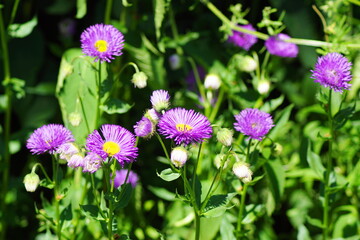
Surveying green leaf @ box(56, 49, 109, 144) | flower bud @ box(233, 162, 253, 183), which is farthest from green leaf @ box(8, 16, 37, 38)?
flower bud @ box(233, 162, 253, 183)

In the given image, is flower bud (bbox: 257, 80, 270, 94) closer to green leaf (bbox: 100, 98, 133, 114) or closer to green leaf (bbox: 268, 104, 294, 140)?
green leaf (bbox: 268, 104, 294, 140)

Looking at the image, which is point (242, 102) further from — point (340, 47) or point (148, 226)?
point (148, 226)

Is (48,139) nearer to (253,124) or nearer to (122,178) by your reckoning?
(253,124)

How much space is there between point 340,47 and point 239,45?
29 centimetres

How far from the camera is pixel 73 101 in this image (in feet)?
4.35

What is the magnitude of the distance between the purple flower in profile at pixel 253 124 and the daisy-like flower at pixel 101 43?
253mm

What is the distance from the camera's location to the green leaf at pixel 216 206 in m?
0.98

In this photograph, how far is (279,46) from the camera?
4.43 feet

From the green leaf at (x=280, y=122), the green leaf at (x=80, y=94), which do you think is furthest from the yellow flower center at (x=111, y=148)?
the green leaf at (x=280, y=122)

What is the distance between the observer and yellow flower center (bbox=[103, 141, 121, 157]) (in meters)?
0.89

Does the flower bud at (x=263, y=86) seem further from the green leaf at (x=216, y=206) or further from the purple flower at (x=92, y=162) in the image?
the purple flower at (x=92, y=162)

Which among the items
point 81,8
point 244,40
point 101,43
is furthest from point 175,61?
point 101,43

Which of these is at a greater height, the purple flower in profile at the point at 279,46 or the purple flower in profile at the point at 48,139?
the purple flower in profile at the point at 279,46

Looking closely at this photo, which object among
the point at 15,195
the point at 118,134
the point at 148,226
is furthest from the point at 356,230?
the point at 15,195
